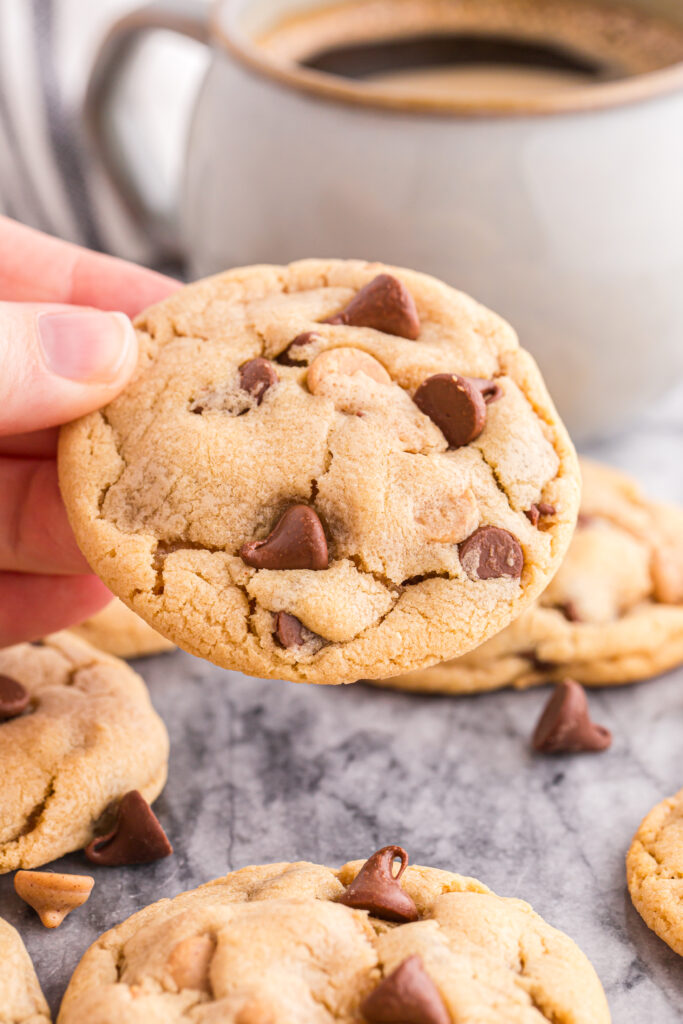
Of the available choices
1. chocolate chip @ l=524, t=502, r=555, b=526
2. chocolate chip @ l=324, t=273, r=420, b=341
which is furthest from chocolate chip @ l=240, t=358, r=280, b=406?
chocolate chip @ l=524, t=502, r=555, b=526

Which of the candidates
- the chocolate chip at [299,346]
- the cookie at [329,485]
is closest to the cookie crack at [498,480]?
the cookie at [329,485]

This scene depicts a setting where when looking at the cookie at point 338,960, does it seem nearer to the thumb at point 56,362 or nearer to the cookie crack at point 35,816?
the cookie crack at point 35,816

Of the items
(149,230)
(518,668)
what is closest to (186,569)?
(518,668)

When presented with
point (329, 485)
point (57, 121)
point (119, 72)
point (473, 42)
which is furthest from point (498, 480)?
point (57, 121)

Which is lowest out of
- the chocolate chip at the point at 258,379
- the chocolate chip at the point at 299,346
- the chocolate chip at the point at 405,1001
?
the chocolate chip at the point at 405,1001

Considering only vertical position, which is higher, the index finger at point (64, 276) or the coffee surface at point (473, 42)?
the coffee surface at point (473, 42)

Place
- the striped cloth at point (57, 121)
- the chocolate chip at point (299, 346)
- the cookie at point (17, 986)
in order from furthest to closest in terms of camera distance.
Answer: the striped cloth at point (57, 121) < the chocolate chip at point (299, 346) < the cookie at point (17, 986)
